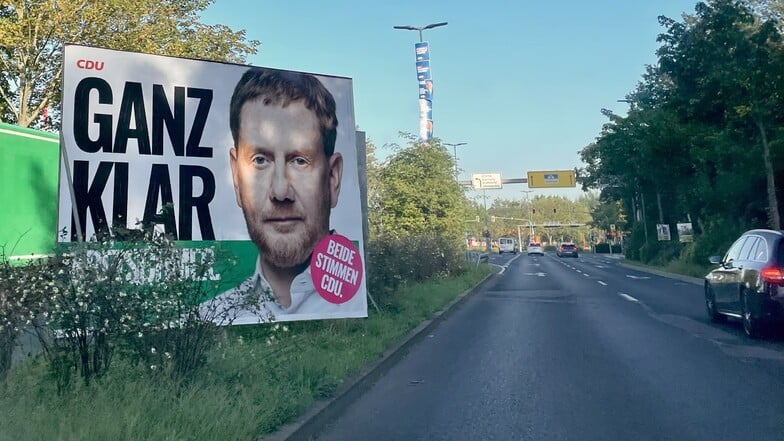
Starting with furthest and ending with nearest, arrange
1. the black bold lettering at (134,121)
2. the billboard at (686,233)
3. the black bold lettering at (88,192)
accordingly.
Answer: the billboard at (686,233), the black bold lettering at (134,121), the black bold lettering at (88,192)

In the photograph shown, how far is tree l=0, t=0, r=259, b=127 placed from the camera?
1764 centimetres

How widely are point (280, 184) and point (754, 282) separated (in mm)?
7283

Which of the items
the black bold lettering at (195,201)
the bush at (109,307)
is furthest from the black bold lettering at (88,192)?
the bush at (109,307)

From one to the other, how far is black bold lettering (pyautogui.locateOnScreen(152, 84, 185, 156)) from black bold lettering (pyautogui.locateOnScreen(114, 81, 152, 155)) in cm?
11

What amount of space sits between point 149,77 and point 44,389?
4622 millimetres

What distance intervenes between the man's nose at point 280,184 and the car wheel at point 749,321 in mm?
7259

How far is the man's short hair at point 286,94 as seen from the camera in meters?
9.99

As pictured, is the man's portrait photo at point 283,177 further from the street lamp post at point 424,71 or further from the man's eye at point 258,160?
the street lamp post at point 424,71

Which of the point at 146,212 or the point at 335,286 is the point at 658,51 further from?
the point at 146,212

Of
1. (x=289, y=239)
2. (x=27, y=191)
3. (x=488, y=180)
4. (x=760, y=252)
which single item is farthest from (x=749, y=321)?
(x=488, y=180)

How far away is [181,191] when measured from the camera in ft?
30.9

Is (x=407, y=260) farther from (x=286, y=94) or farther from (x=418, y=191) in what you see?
(x=286, y=94)

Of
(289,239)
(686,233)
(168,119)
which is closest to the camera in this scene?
(168,119)

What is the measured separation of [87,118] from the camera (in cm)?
895
